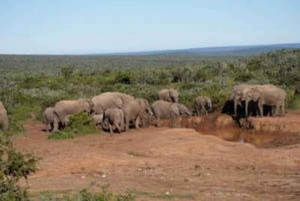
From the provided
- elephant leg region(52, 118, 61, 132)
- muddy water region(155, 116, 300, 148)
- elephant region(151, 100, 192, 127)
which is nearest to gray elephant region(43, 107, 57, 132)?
elephant leg region(52, 118, 61, 132)

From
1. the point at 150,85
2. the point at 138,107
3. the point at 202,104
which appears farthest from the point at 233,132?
the point at 150,85

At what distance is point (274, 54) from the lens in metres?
56.7

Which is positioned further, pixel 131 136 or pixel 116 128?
pixel 116 128

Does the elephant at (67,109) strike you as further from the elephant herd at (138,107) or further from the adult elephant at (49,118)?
the adult elephant at (49,118)

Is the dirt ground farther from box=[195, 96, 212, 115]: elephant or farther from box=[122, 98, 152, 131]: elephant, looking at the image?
box=[195, 96, 212, 115]: elephant

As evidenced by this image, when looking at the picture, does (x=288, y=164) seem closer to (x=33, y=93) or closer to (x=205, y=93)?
(x=205, y=93)

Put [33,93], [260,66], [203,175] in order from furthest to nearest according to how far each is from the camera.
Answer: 1. [260,66]
2. [33,93]
3. [203,175]

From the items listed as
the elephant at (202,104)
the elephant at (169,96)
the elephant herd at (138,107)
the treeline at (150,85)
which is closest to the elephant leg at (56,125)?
the elephant herd at (138,107)

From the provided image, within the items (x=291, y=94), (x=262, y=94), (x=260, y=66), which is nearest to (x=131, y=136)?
(x=262, y=94)

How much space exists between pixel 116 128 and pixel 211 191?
11491 mm

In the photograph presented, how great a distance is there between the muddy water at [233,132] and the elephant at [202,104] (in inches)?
44.0

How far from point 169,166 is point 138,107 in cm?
999

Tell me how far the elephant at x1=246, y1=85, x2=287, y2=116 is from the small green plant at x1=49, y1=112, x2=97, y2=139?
8819 mm

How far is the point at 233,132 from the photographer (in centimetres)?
2572
